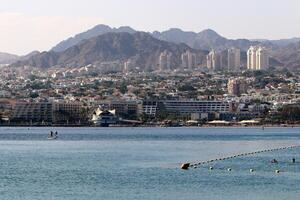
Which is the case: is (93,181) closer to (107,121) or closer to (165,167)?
(165,167)

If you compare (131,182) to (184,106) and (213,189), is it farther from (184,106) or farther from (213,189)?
(184,106)

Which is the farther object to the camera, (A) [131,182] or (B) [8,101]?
(B) [8,101]

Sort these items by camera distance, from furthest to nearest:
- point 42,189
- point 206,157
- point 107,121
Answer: point 107,121 → point 206,157 → point 42,189

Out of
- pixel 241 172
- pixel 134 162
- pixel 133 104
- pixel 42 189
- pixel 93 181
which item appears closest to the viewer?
pixel 42 189

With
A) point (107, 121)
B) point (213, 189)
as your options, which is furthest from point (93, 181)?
point (107, 121)

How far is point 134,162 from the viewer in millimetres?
58406

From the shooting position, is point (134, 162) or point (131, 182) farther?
point (134, 162)

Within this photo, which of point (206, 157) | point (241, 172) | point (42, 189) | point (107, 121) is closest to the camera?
point (42, 189)

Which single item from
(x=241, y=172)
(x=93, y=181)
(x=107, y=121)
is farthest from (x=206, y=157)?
(x=107, y=121)

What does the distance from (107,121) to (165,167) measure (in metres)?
102

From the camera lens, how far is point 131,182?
4575cm

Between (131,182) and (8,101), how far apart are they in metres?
140

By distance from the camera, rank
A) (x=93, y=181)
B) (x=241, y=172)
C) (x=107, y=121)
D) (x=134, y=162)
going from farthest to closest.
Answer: (x=107, y=121)
(x=134, y=162)
(x=241, y=172)
(x=93, y=181)

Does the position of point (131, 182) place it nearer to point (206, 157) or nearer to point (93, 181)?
point (93, 181)
